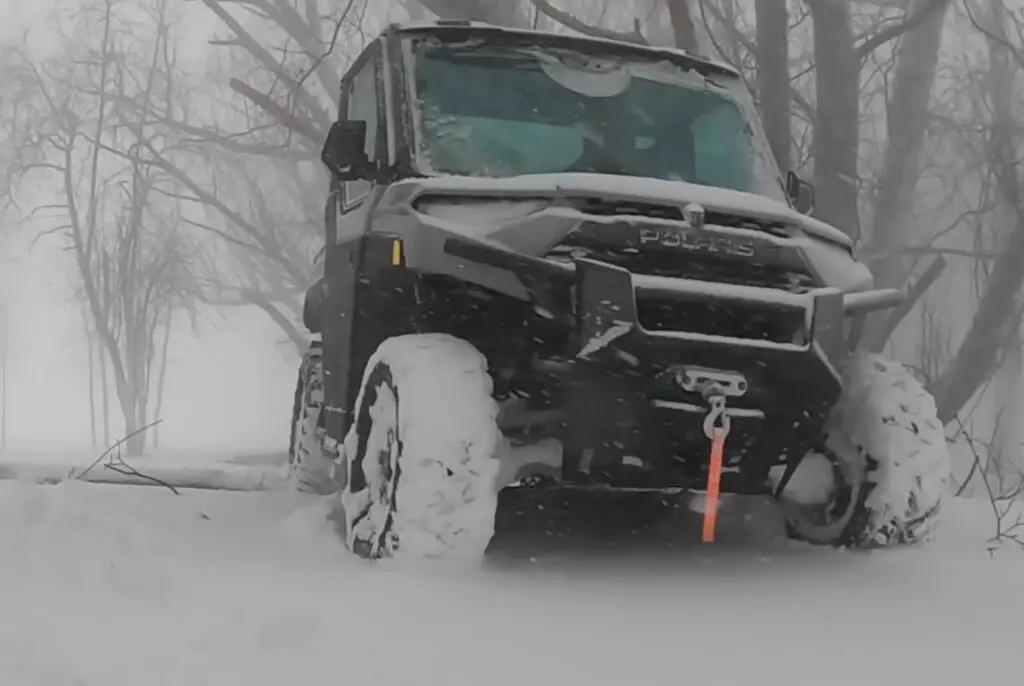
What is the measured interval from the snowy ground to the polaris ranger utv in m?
0.28

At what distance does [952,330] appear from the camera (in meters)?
23.4

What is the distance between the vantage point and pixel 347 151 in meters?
4.55

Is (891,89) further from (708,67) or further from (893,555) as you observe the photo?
(893,555)

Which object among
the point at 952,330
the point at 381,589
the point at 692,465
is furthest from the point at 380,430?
the point at 952,330

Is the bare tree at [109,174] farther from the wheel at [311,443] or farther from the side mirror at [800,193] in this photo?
the side mirror at [800,193]

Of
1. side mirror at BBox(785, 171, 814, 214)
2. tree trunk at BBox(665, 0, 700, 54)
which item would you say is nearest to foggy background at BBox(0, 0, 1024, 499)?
tree trunk at BBox(665, 0, 700, 54)

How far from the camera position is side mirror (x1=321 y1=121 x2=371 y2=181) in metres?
4.53

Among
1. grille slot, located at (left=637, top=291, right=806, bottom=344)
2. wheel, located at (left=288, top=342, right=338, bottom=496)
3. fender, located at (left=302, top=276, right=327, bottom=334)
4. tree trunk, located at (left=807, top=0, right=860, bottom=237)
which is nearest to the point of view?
grille slot, located at (left=637, top=291, right=806, bottom=344)

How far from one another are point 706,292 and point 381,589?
1451mm

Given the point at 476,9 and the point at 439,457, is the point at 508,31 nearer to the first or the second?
the point at 439,457

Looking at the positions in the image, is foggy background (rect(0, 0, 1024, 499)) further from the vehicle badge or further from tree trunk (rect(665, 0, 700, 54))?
the vehicle badge

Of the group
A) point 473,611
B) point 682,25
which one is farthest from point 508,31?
point 682,25

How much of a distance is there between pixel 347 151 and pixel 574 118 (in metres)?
0.96

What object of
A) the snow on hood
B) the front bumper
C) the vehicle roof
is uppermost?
the vehicle roof
